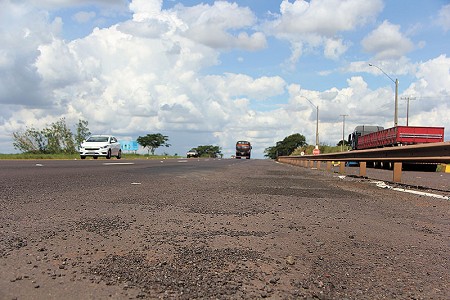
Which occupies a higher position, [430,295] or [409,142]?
[409,142]

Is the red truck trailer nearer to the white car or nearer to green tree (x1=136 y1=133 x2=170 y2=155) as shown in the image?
the white car

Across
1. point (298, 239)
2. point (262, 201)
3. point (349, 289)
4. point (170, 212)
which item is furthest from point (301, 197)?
point (349, 289)

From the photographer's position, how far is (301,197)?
7305 mm

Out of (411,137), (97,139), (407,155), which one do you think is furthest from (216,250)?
(97,139)

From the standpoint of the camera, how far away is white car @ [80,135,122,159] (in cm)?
3350

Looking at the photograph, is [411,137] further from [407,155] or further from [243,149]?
[243,149]

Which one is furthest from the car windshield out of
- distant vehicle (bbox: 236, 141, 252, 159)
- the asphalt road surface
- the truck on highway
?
distant vehicle (bbox: 236, 141, 252, 159)

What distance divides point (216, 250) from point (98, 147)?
31.6 m

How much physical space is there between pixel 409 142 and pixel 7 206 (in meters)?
27.2

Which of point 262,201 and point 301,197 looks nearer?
point 262,201

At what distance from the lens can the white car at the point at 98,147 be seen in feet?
110

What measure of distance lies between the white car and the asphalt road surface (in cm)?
2818

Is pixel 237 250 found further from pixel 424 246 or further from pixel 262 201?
pixel 262 201

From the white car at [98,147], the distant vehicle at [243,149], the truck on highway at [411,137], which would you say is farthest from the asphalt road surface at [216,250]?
the distant vehicle at [243,149]
